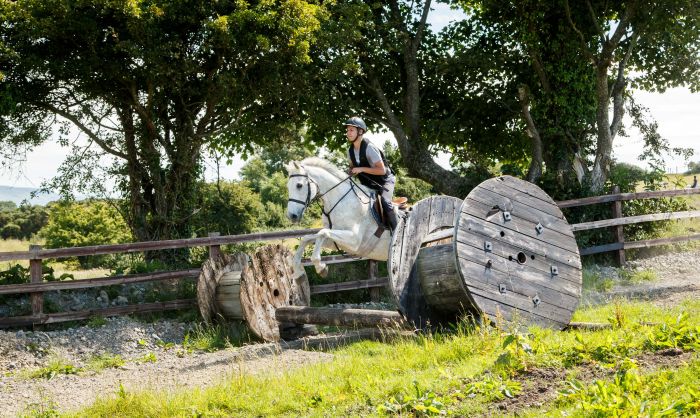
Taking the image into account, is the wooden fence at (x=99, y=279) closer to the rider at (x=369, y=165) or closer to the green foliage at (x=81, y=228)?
the rider at (x=369, y=165)

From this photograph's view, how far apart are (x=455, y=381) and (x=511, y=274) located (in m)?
2.47

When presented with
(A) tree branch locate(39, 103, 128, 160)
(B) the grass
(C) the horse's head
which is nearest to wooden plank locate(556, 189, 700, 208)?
(C) the horse's head

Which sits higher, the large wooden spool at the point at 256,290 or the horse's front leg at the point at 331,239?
the horse's front leg at the point at 331,239

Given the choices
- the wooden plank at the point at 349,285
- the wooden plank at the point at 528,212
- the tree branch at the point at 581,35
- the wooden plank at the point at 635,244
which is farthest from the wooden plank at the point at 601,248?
the wooden plank at the point at 528,212

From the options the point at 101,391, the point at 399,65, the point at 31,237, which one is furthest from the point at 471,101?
the point at 31,237

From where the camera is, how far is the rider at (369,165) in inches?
384

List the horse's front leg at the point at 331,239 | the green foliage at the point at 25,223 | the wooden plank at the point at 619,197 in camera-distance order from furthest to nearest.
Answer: the green foliage at the point at 25,223 < the wooden plank at the point at 619,197 < the horse's front leg at the point at 331,239

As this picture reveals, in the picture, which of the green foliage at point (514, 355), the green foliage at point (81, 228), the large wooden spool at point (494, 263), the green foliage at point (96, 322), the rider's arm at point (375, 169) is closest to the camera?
the green foliage at point (514, 355)

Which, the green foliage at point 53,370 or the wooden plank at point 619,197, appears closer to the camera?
the green foliage at point 53,370

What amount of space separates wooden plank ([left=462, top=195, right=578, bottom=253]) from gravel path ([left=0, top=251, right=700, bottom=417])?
2.40m

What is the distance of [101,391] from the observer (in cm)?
805

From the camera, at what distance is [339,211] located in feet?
33.0

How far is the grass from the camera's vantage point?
520 centimetres

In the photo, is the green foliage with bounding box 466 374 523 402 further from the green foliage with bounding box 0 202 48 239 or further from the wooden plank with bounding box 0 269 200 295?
the green foliage with bounding box 0 202 48 239
